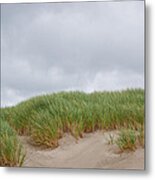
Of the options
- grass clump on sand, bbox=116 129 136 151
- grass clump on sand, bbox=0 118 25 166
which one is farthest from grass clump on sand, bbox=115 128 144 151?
grass clump on sand, bbox=0 118 25 166

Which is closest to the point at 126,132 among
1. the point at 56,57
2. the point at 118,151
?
the point at 118,151

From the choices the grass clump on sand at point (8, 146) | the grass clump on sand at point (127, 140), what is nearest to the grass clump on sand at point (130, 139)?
the grass clump on sand at point (127, 140)

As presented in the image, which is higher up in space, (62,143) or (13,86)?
(13,86)

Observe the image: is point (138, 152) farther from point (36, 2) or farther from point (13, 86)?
point (36, 2)

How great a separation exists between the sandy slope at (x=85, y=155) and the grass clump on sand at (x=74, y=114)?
0.09 feet

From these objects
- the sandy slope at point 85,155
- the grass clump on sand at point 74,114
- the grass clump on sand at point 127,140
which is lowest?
the sandy slope at point 85,155

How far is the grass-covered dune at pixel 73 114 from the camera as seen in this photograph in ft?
6.90

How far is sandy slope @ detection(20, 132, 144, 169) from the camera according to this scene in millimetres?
2102

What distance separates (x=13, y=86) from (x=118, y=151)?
470 mm

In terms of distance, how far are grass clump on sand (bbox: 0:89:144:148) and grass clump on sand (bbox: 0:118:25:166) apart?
25mm

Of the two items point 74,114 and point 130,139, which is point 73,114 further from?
point 130,139

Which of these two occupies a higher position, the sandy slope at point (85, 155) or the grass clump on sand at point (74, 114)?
the grass clump on sand at point (74, 114)

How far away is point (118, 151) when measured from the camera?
2.11m

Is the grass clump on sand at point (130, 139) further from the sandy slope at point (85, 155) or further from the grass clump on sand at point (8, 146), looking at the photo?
the grass clump on sand at point (8, 146)
